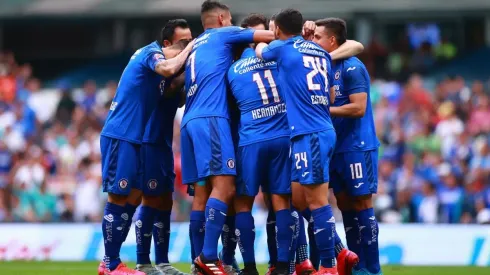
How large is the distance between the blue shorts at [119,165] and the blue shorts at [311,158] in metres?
1.91

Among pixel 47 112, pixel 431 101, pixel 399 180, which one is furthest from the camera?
pixel 47 112

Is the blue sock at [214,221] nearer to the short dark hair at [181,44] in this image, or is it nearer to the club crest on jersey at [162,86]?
the club crest on jersey at [162,86]

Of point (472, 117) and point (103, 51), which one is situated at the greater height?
point (103, 51)

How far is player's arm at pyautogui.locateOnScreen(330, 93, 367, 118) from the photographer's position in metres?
12.2

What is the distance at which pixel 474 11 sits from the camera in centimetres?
2580

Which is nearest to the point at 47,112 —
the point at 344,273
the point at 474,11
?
the point at 474,11

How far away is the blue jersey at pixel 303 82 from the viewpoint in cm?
1138

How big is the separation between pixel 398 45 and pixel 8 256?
39.4 ft

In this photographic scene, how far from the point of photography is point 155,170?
12617 mm

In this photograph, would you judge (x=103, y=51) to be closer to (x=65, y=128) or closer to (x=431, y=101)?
(x=65, y=128)

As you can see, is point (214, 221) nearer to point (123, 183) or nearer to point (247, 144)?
point (247, 144)

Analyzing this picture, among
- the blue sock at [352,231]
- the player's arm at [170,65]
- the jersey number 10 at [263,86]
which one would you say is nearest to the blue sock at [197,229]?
the jersey number 10 at [263,86]

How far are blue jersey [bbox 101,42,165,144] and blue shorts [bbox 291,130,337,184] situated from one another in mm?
1909

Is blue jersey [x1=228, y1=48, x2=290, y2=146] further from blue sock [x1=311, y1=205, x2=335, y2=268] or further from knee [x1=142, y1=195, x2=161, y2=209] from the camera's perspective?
knee [x1=142, y1=195, x2=161, y2=209]
